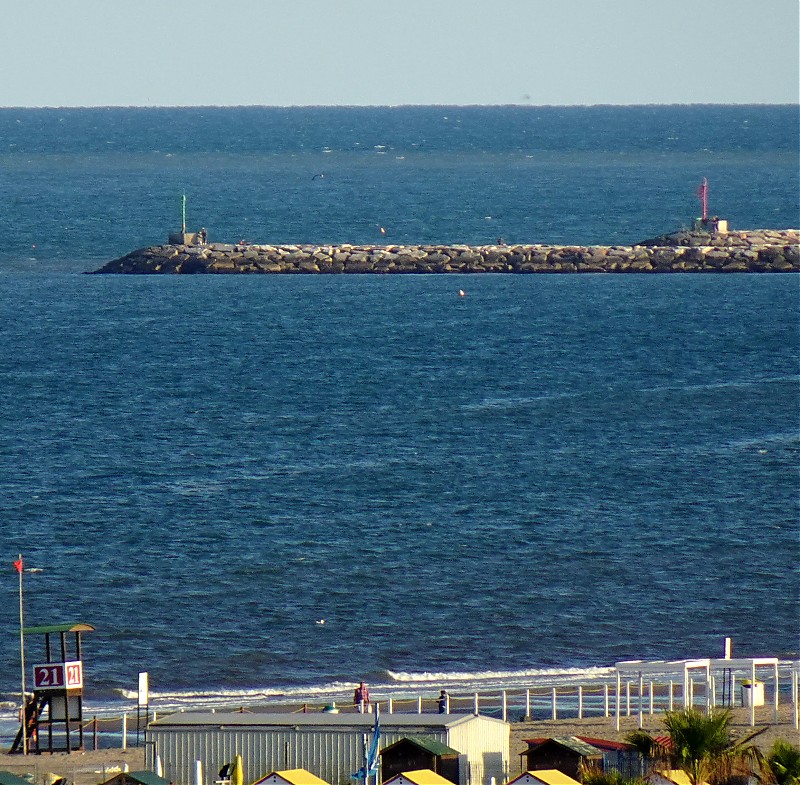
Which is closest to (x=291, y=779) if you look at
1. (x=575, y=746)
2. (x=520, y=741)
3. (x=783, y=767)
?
(x=575, y=746)

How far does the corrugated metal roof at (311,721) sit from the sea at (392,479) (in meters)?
→ 7.94

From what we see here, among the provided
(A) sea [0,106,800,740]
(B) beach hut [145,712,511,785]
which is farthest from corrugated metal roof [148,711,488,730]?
(A) sea [0,106,800,740]

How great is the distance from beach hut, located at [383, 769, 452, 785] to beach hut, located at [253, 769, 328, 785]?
1.05m

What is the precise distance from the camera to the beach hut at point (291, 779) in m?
25.3

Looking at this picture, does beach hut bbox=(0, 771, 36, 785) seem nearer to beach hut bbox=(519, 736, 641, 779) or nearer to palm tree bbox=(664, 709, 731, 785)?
beach hut bbox=(519, 736, 641, 779)

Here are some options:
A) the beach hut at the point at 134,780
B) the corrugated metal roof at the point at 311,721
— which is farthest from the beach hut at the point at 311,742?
the beach hut at the point at 134,780

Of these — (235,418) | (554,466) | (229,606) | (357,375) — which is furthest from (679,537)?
(357,375)

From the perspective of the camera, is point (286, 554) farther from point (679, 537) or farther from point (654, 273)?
point (654, 273)

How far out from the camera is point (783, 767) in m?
24.6

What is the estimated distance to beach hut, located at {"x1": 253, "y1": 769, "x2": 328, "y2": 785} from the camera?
25.3m

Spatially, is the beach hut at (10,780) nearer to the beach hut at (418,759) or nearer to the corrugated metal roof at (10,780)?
the corrugated metal roof at (10,780)

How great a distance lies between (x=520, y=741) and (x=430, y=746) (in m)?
4.54

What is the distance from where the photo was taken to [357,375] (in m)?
82.4

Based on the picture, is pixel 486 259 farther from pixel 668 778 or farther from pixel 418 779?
pixel 668 778
